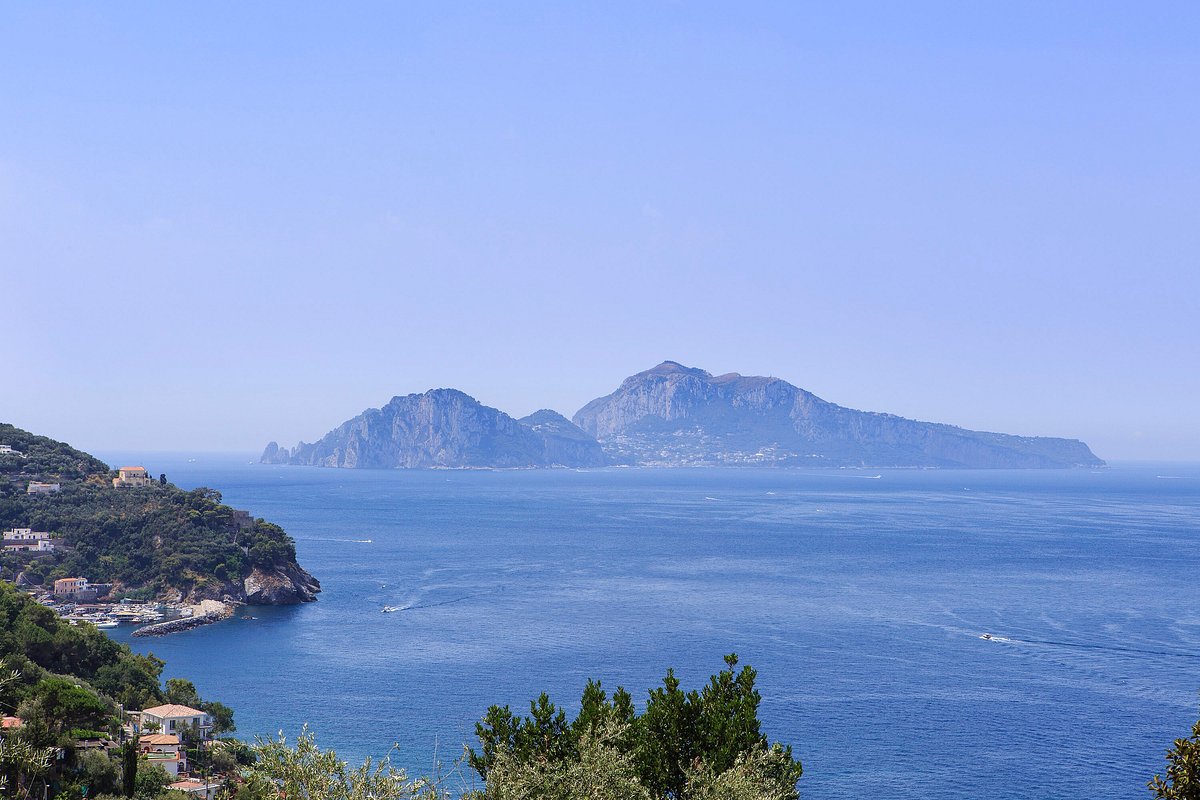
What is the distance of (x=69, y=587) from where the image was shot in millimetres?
86438

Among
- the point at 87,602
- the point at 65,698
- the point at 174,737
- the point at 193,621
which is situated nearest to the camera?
the point at 65,698

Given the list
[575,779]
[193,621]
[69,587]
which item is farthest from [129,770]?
[69,587]

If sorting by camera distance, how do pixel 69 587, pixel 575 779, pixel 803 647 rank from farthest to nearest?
1. pixel 69 587
2. pixel 803 647
3. pixel 575 779

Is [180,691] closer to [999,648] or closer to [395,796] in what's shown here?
[395,796]

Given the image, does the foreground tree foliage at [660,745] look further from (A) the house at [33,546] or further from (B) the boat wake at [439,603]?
(A) the house at [33,546]

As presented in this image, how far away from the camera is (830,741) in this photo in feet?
162

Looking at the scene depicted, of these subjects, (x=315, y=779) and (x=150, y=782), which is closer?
(x=315, y=779)

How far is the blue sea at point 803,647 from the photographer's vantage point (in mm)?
48812

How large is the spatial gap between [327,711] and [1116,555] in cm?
9911

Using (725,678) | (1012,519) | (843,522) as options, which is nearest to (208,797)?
(725,678)

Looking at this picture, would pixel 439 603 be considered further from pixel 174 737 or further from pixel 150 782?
pixel 150 782

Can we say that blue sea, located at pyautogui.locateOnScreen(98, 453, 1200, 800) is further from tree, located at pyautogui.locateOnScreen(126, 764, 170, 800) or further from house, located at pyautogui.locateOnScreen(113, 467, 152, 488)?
house, located at pyautogui.locateOnScreen(113, 467, 152, 488)

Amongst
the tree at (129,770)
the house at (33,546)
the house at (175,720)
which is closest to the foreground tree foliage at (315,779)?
the tree at (129,770)

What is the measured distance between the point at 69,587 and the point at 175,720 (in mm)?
47510
